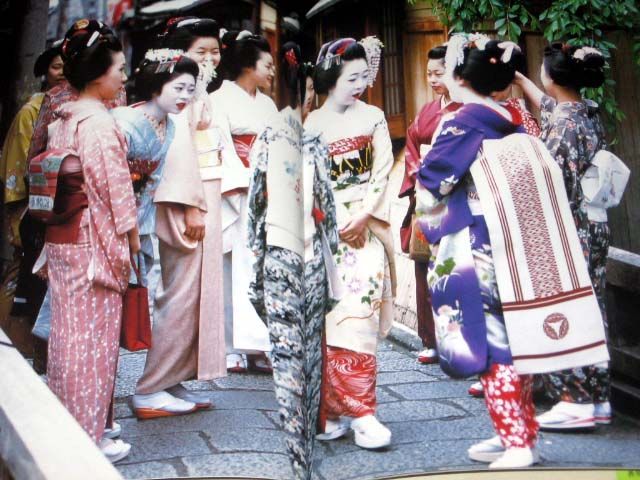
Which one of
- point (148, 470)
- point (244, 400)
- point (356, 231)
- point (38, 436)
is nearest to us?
point (38, 436)

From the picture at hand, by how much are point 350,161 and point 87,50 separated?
0.77m

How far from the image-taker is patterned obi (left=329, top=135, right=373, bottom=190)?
214 centimetres

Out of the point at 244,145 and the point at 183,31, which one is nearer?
the point at 183,31

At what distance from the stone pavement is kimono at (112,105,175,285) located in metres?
0.34

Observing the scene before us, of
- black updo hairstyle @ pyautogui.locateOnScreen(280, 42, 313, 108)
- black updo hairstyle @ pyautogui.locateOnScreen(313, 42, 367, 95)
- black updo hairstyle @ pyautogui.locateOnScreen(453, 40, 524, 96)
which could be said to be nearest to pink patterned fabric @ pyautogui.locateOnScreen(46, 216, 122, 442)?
black updo hairstyle @ pyautogui.locateOnScreen(280, 42, 313, 108)

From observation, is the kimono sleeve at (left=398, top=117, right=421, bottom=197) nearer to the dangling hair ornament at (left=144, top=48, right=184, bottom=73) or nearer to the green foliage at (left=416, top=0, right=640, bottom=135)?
the green foliage at (left=416, top=0, right=640, bottom=135)

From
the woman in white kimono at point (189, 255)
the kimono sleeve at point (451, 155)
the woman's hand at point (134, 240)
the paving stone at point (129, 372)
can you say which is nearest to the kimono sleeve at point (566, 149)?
the kimono sleeve at point (451, 155)

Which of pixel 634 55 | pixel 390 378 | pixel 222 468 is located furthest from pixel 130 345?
pixel 634 55

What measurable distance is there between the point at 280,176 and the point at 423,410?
73 cm

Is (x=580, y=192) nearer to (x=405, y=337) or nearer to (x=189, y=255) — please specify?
(x=405, y=337)

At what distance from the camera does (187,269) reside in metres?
2.06

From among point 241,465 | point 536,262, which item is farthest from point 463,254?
point 241,465

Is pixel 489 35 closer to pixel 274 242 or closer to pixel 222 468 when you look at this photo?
pixel 274 242

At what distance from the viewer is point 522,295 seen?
1.98 m
